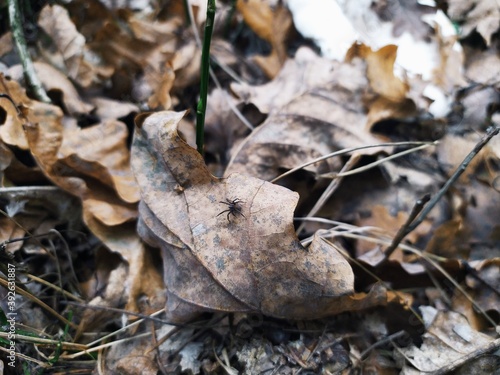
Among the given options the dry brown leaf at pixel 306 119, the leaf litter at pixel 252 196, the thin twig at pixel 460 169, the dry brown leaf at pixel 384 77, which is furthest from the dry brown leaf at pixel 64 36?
the thin twig at pixel 460 169

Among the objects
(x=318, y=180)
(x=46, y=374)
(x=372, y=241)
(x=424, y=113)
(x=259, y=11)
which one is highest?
(x=259, y=11)

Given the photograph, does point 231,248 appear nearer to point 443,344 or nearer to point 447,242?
point 443,344

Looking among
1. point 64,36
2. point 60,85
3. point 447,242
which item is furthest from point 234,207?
point 64,36

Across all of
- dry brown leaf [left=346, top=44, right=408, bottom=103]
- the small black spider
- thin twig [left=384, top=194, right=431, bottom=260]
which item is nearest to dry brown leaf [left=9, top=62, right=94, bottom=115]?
the small black spider

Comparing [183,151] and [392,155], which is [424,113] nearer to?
[392,155]

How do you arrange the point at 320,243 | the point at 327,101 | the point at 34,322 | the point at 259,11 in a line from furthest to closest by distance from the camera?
the point at 259,11 < the point at 327,101 < the point at 34,322 < the point at 320,243

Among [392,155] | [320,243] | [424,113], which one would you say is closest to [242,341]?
[320,243]

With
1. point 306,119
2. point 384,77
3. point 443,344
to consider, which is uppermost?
point 384,77
